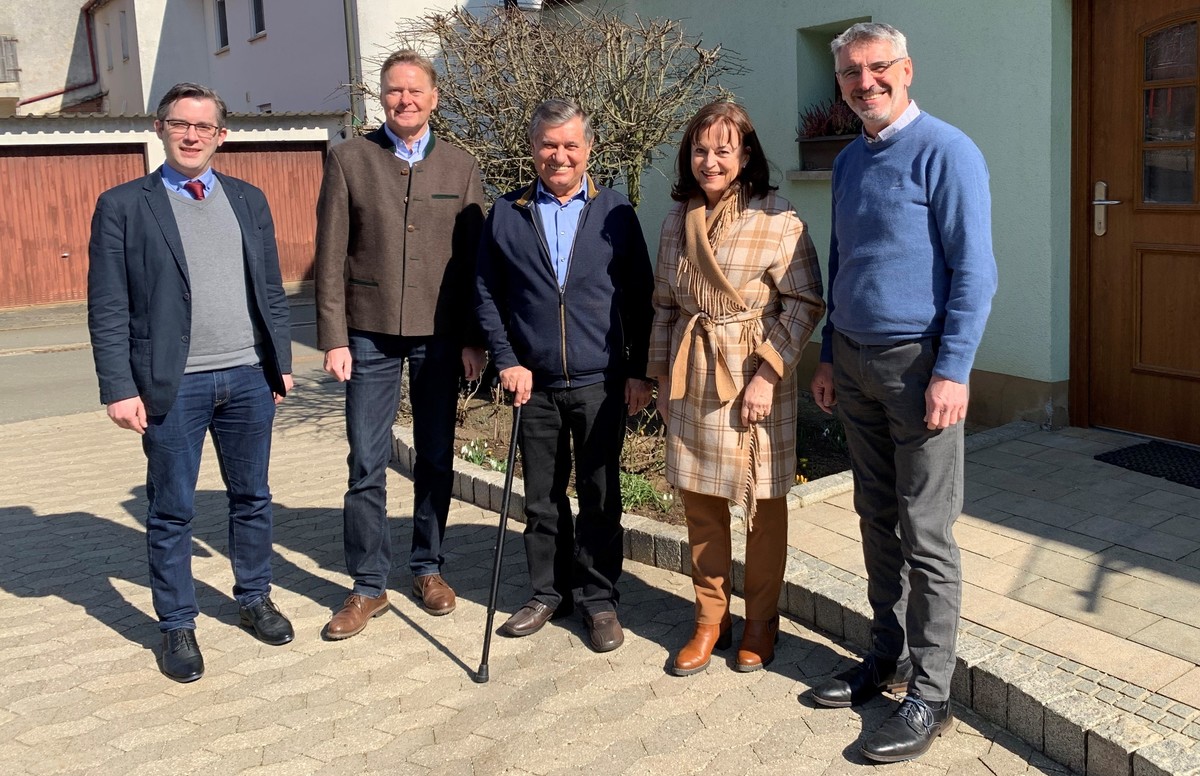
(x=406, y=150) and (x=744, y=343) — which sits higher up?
(x=406, y=150)

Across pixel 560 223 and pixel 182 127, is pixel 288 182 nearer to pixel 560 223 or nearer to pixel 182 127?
pixel 182 127

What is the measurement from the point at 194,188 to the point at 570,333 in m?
1.48

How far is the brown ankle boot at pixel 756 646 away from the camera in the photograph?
3932 millimetres

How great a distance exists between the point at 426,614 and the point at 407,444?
8.03 feet

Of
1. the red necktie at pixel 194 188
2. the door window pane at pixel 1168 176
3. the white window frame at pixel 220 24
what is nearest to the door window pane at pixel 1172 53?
the door window pane at pixel 1168 176

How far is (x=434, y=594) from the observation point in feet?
15.2

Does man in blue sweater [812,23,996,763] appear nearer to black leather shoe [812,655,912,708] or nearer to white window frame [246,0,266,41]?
black leather shoe [812,655,912,708]

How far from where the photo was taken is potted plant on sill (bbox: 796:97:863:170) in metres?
7.99

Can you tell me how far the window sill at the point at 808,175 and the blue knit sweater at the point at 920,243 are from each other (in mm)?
4736

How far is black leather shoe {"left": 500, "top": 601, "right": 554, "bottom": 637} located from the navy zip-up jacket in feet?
2.88

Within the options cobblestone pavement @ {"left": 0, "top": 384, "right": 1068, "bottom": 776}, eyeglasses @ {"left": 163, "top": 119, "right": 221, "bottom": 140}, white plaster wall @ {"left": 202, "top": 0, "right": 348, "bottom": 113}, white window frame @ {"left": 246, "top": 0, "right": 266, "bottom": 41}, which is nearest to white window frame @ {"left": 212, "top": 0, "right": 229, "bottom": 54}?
white plaster wall @ {"left": 202, "top": 0, "right": 348, "bottom": 113}

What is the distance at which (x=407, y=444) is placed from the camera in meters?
6.97

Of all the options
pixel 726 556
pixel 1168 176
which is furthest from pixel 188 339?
pixel 1168 176

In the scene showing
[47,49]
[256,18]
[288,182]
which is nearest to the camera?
[288,182]
